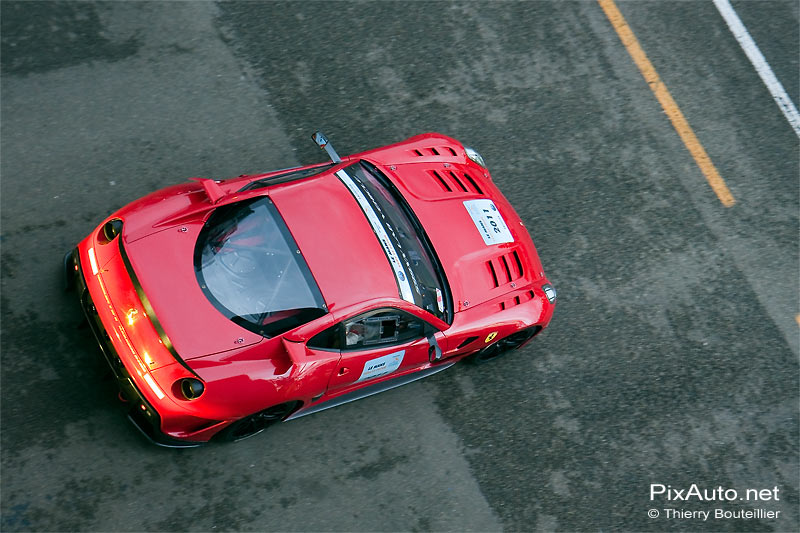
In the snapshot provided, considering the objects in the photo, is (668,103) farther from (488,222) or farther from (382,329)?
(382,329)

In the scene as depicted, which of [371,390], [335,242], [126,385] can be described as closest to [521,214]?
[371,390]

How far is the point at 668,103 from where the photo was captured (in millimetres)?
8086

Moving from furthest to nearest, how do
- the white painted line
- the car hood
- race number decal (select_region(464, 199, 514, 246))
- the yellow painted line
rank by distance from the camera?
1. the white painted line
2. the yellow painted line
3. race number decal (select_region(464, 199, 514, 246))
4. the car hood

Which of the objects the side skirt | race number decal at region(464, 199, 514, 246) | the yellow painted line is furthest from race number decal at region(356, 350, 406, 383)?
the yellow painted line

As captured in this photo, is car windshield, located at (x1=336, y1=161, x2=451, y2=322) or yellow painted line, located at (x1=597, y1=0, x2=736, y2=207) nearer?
car windshield, located at (x1=336, y1=161, x2=451, y2=322)

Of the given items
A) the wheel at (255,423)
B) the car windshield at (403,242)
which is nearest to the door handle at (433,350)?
the car windshield at (403,242)

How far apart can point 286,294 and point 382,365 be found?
0.92 meters

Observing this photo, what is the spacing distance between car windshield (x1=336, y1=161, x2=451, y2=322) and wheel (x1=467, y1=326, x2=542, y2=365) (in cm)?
72

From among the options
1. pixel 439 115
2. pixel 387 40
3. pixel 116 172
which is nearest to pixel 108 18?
pixel 116 172

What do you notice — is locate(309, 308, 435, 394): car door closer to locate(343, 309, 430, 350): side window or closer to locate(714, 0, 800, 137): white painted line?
locate(343, 309, 430, 350): side window

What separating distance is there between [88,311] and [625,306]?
4.39 meters

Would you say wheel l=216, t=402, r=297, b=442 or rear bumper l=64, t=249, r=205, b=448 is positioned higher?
rear bumper l=64, t=249, r=205, b=448

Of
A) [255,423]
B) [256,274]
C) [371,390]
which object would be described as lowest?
[371,390]

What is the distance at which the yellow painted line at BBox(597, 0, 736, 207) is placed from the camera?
25.2ft
